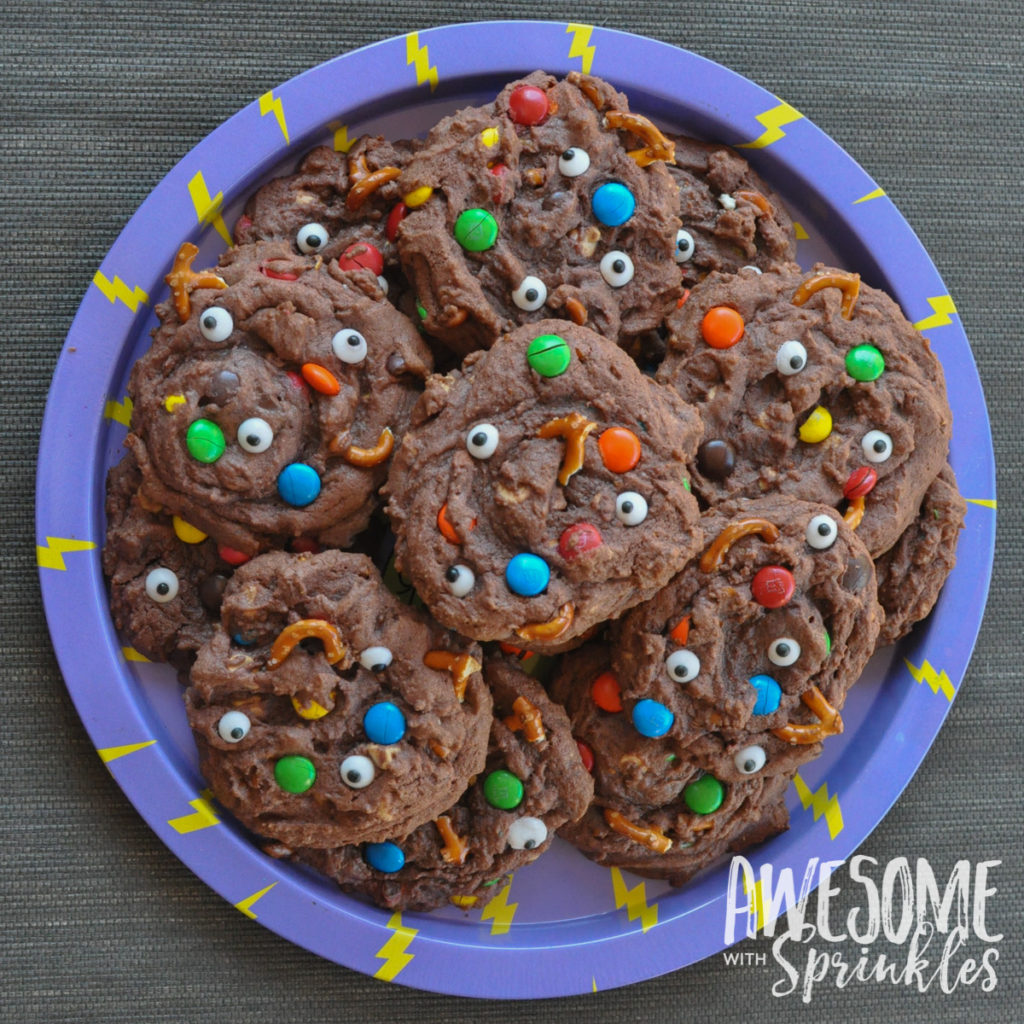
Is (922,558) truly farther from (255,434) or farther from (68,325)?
(68,325)

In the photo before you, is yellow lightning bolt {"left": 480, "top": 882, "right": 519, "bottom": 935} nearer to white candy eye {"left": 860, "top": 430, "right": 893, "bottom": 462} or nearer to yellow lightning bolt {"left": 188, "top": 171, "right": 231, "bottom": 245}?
white candy eye {"left": 860, "top": 430, "right": 893, "bottom": 462}

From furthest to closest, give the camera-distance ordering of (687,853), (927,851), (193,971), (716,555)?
1. (927,851)
2. (193,971)
3. (687,853)
4. (716,555)

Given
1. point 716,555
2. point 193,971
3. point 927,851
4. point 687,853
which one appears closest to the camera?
point 716,555

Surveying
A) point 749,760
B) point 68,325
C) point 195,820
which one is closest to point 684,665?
point 749,760

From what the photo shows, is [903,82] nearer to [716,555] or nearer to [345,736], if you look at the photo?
[716,555]

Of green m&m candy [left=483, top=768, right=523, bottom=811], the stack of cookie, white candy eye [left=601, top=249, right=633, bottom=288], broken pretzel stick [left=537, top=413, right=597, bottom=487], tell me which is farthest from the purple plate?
broken pretzel stick [left=537, top=413, right=597, bottom=487]

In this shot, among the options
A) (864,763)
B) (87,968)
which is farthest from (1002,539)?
(87,968)

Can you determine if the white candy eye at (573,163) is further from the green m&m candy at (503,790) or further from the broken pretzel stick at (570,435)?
the green m&m candy at (503,790)
